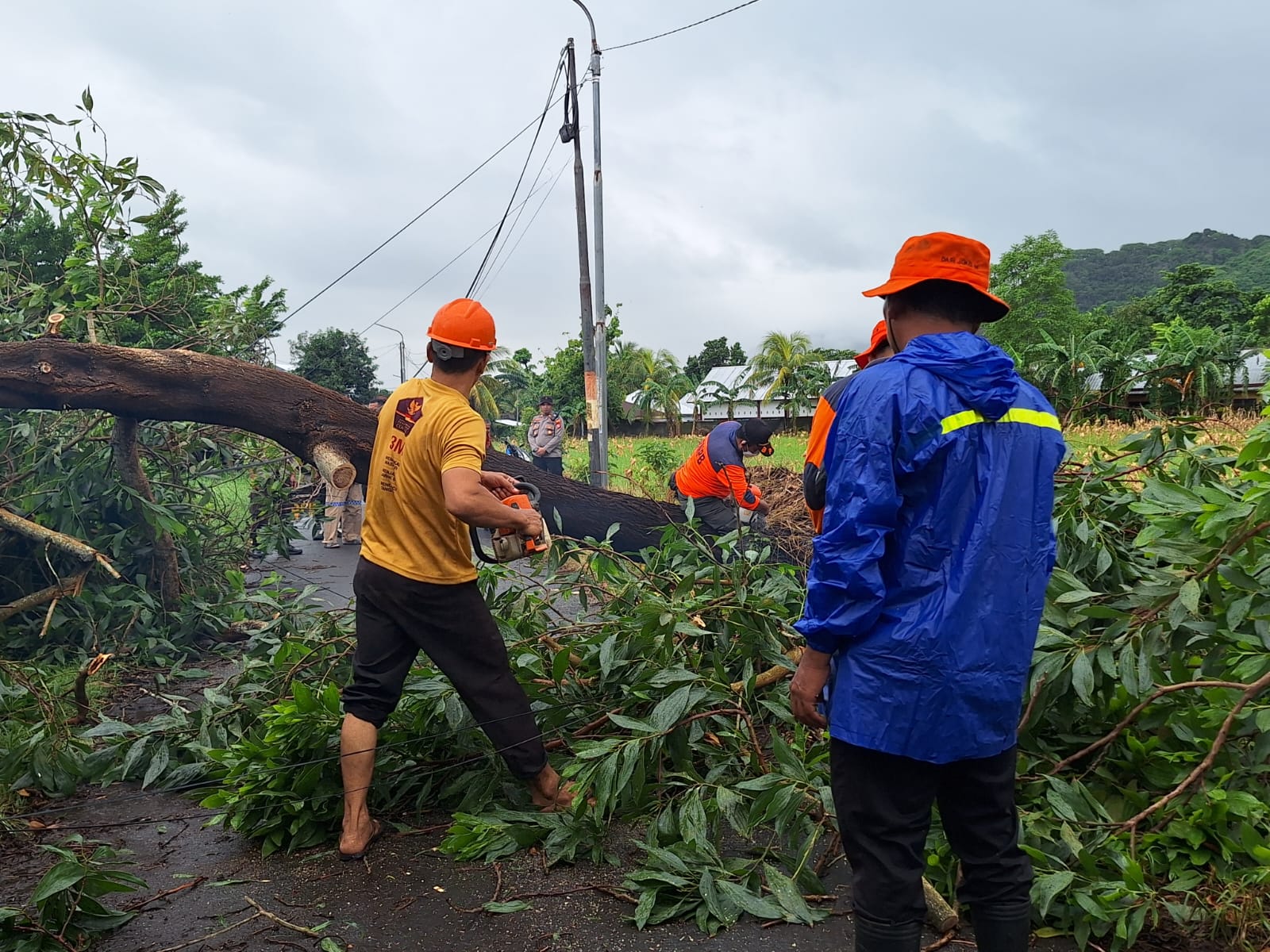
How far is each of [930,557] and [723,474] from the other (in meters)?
5.15

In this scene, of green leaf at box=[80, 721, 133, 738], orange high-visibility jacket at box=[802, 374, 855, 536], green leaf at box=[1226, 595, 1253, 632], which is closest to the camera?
orange high-visibility jacket at box=[802, 374, 855, 536]

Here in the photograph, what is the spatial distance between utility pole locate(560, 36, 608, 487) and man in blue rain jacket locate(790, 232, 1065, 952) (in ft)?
37.6

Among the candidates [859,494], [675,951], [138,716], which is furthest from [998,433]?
[138,716]

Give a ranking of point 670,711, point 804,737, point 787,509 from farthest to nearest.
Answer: point 787,509 → point 804,737 → point 670,711

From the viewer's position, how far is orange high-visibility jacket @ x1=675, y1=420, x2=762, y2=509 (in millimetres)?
6988

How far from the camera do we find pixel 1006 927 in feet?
6.80

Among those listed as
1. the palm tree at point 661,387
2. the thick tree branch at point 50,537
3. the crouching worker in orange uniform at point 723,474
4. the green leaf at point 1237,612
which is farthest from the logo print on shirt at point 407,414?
the palm tree at point 661,387

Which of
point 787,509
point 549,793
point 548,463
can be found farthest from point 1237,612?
point 548,463

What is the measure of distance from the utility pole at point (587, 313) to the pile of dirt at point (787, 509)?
7.91 ft

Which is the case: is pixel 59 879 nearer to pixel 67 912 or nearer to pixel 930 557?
pixel 67 912

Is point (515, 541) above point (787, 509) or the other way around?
above

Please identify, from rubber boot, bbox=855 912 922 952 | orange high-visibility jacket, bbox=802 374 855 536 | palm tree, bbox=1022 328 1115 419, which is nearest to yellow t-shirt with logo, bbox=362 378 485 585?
orange high-visibility jacket, bbox=802 374 855 536

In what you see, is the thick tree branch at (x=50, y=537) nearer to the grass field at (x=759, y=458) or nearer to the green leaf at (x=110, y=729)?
the green leaf at (x=110, y=729)

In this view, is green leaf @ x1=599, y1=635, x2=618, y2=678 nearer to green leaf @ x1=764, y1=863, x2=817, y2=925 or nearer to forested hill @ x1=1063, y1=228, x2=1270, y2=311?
green leaf @ x1=764, y1=863, x2=817, y2=925
